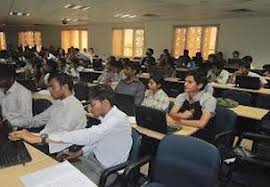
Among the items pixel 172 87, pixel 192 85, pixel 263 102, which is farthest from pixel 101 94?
pixel 172 87

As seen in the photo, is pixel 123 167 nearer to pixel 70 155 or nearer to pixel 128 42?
pixel 70 155

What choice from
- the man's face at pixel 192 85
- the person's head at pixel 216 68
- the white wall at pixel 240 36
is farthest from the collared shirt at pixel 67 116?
the white wall at pixel 240 36

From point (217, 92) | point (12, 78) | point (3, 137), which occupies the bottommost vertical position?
point (217, 92)

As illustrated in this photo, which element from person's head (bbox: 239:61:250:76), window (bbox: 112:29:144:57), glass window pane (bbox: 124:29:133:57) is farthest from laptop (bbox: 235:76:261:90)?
glass window pane (bbox: 124:29:133:57)

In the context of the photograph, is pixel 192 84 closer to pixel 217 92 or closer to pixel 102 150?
pixel 102 150

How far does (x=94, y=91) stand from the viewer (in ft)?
7.47

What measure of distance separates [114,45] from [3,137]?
1357cm

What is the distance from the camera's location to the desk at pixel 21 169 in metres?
1.69

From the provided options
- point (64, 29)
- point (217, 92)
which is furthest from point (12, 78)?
point (64, 29)

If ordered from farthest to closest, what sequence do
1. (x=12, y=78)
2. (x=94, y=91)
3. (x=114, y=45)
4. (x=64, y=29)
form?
(x=64, y=29) < (x=114, y=45) < (x=12, y=78) < (x=94, y=91)

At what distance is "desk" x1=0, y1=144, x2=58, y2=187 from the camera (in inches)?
66.5

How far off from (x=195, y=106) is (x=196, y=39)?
938 cm

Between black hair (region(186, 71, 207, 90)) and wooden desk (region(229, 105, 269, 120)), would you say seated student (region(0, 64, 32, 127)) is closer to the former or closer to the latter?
black hair (region(186, 71, 207, 90))

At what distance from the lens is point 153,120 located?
291cm
